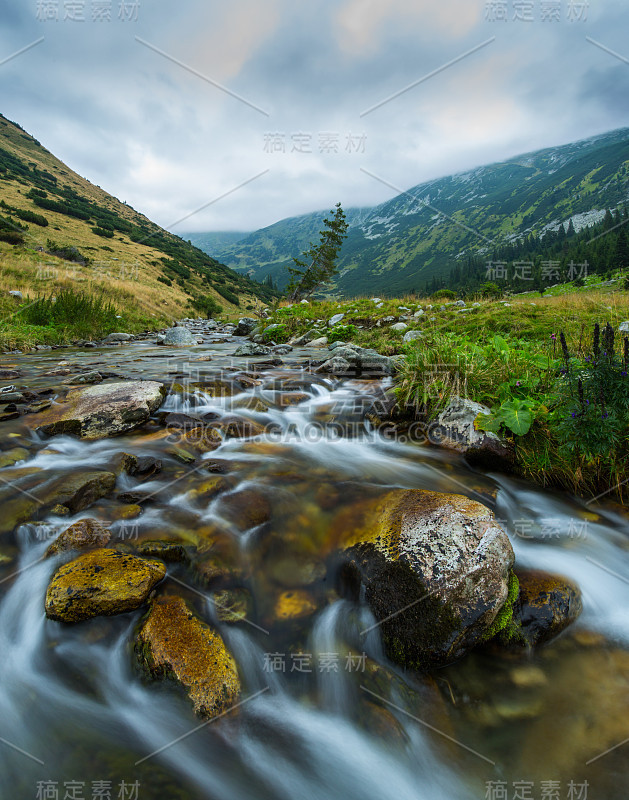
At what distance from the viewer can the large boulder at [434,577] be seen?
2412mm

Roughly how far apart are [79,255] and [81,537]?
1354 inches

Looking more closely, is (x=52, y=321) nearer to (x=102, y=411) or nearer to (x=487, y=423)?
(x=102, y=411)

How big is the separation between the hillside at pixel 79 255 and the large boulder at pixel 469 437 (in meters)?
18.3

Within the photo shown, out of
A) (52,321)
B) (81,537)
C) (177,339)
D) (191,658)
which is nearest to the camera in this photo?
(191,658)

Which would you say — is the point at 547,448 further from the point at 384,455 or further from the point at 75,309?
the point at 75,309

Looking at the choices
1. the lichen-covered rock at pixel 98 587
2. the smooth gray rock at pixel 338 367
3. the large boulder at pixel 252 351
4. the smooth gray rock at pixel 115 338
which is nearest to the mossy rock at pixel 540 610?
the lichen-covered rock at pixel 98 587

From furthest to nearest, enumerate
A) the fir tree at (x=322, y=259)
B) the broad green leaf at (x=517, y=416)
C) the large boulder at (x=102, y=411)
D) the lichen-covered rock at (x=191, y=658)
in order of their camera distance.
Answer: the fir tree at (x=322, y=259) → the large boulder at (x=102, y=411) → the broad green leaf at (x=517, y=416) → the lichen-covered rock at (x=191, y=658)

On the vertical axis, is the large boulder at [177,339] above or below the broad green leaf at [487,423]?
above

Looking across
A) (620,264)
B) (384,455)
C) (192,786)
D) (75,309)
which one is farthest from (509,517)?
(620,264)

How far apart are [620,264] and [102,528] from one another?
276ft

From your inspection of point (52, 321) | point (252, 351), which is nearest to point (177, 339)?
point (52, 321)

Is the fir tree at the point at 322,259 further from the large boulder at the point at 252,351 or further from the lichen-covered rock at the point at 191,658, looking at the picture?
the lichen-covered rock at the point at 191,658

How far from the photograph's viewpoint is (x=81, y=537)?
304 cm

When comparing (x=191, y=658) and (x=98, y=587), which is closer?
(x=191, y=658)
